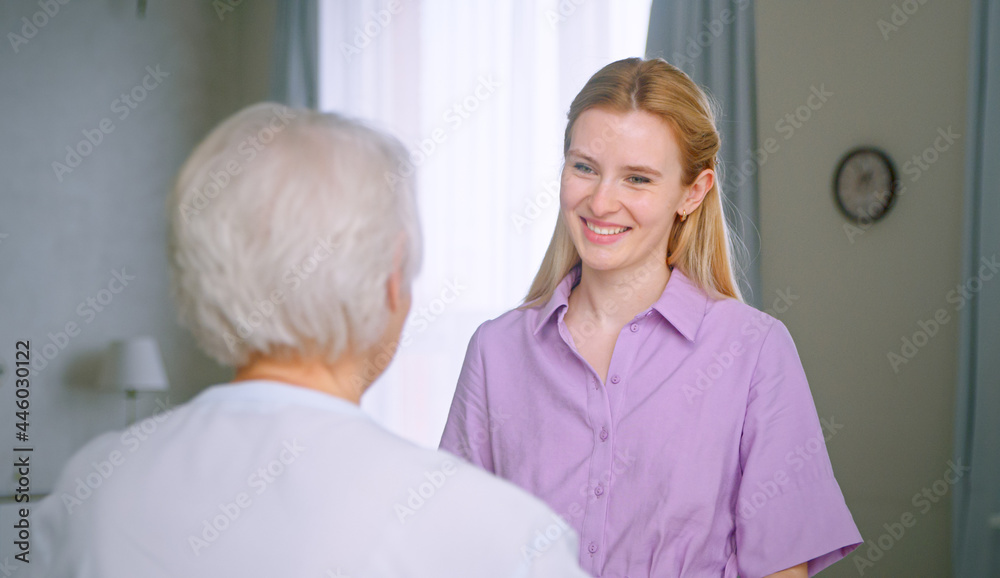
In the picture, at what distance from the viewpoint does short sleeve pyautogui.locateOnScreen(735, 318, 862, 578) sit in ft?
4.42

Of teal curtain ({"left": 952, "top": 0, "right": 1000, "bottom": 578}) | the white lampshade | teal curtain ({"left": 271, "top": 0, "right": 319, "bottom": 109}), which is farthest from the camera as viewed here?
teal curtain ({"left": 271, "top": 0, "right": 319, "bottom": 109})

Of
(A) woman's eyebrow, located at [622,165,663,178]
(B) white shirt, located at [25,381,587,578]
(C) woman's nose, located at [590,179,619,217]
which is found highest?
(A) woman's eyebrow, located at [622,165,663,178]

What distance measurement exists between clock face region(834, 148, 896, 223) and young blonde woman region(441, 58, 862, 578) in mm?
1785

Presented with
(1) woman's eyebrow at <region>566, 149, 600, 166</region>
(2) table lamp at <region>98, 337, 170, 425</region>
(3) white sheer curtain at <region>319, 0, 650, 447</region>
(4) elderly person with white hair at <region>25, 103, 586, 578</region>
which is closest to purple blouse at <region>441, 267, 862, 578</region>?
(1) woman's eyebrow at <region>566, 149, 600, 166</region>

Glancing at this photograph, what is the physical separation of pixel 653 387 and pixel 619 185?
1.15ft

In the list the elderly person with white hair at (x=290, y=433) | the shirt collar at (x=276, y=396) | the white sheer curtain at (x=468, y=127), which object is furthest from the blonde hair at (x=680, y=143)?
the white sheer curtain at (x=468, y=127)

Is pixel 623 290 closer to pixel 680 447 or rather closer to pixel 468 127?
pixel 680 447

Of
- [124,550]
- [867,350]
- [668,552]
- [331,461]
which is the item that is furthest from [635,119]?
[867,350]

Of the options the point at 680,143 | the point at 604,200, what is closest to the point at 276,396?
the point at 604,200

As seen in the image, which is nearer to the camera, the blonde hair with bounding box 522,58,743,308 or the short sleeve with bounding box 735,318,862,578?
the short sleeve with bounding box 735,318,862,578

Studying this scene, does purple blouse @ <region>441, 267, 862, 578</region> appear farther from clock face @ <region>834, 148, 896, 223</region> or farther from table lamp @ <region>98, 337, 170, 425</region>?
table lamp @ <region>98, 337, 170, 425</region>

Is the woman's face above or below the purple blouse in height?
above

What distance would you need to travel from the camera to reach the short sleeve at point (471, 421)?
157cm

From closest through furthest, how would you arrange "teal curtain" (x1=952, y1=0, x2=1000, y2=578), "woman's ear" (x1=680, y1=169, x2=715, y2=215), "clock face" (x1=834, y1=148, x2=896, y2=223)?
"woman's ear" (x1=680, y1=169, x2=715, y2=215)
"teal curtain" (x1=952, y1=0, x2=1000, y2=578)
"clock face" (x1=834, y1=148, x2=896, y2=223)
